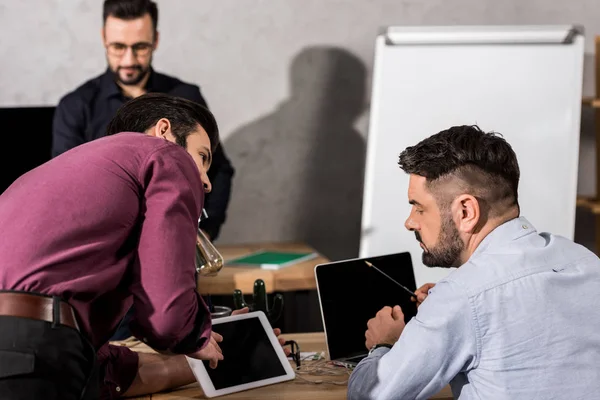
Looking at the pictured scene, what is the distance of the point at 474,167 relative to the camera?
1687 mm

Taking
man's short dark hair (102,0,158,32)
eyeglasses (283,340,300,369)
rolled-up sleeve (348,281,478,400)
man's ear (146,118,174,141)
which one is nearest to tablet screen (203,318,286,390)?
eyeglasses (283,340,300,369)

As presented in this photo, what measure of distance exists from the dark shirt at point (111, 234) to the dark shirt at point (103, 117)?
181cm

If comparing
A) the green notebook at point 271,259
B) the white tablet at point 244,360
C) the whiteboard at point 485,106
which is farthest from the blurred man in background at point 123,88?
the white tablet at point 244,360

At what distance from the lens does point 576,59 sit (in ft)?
10.7

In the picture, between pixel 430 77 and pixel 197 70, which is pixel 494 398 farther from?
pixel 197 70

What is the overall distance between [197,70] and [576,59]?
1.60 m

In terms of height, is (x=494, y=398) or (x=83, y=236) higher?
(x=83, y=236)

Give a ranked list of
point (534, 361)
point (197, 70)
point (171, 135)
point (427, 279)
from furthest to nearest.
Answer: point (197, 70) < point (427, 279) < point (171, 135) < point (534, 361)

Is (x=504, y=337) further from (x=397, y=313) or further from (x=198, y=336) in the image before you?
(x=198, y=336)

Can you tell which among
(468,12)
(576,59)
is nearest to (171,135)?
(576,59)

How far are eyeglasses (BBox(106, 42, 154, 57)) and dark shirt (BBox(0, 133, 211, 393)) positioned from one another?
6.00 ft

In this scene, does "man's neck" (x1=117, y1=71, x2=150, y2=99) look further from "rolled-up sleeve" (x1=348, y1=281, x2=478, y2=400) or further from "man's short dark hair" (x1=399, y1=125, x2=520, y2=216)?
"rolled-up sleeve" (x1=348, y1=281, x2=478, y2=400)

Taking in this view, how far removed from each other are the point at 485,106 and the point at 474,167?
65.2 inches

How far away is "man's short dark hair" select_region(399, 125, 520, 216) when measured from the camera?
5.49ft
